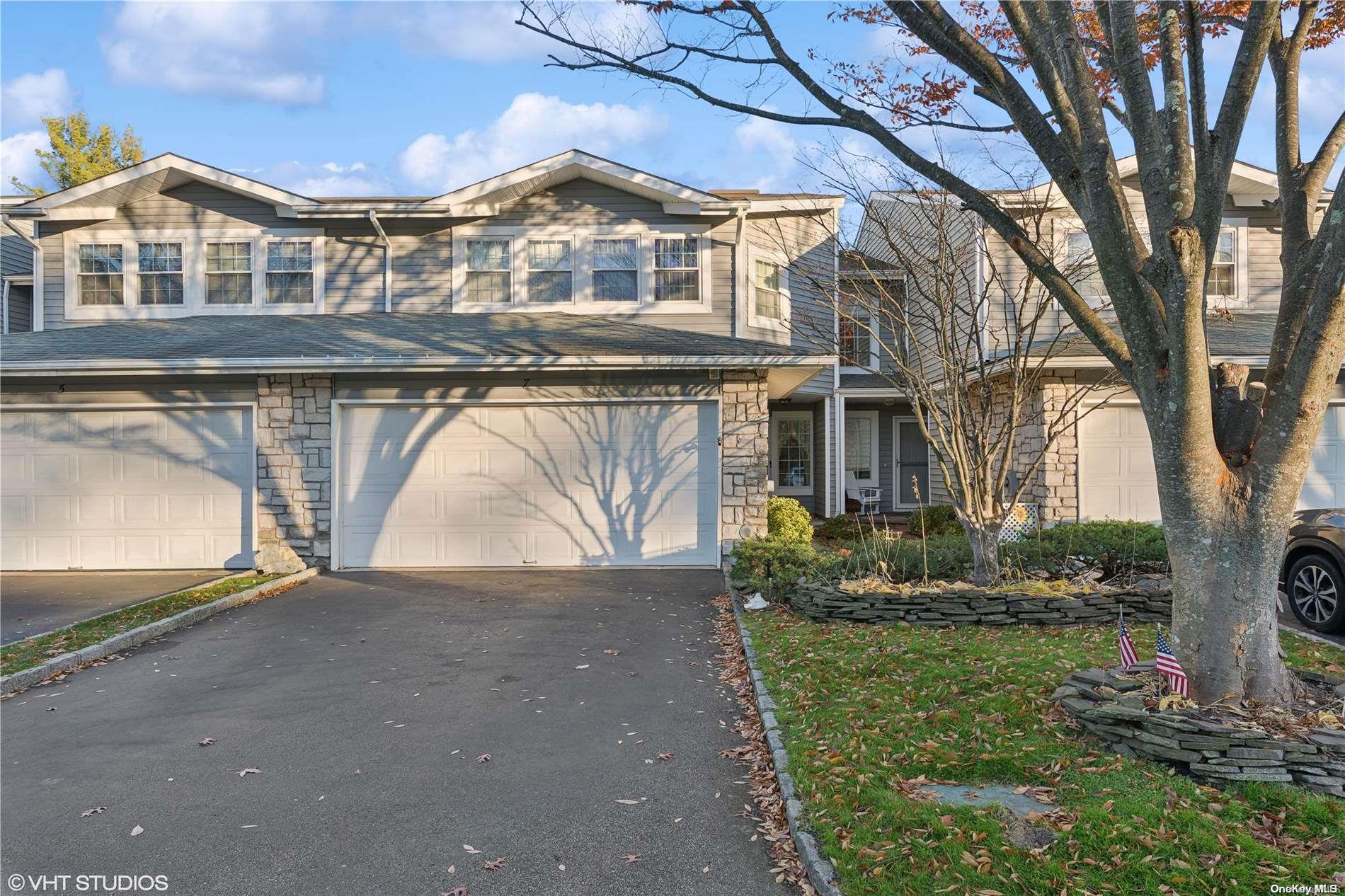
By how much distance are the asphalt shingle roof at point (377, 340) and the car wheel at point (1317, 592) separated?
5748mm

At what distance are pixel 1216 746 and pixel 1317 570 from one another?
493 cm

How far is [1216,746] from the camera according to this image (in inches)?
155

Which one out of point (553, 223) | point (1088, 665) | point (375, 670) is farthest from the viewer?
point (553, 223)

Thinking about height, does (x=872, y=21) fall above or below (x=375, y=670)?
above

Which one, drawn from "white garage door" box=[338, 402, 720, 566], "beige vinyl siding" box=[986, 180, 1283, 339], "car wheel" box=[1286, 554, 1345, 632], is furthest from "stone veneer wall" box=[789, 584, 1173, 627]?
"beige vinyl siding" box=[986, 180, 1283, 339]

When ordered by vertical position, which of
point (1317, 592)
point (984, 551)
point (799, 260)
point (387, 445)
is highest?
point (799, 260)

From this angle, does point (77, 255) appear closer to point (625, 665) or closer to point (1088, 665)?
point (625, 665)

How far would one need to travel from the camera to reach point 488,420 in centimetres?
1138

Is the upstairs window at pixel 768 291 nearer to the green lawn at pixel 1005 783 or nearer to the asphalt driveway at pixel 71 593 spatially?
the green lawn at pixel 1005 783

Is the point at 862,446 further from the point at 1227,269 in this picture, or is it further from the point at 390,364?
the point at 390,364

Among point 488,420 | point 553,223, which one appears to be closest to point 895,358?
point 488,420

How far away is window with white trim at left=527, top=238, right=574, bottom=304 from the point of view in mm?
13195

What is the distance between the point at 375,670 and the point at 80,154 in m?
29.5

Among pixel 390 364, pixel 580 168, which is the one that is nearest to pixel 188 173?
pixel 390 364
